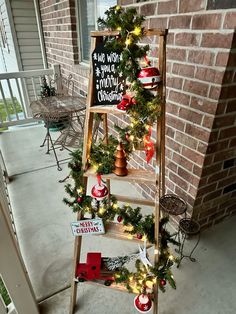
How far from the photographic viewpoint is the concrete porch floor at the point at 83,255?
1.35 m

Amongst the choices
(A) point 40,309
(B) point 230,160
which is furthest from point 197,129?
(A) point 40,309

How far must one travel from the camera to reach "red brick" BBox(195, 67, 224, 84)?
3.98 feet

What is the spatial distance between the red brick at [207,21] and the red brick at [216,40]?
0.04 m

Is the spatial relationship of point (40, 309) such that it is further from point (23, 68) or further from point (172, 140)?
point (23, 68)

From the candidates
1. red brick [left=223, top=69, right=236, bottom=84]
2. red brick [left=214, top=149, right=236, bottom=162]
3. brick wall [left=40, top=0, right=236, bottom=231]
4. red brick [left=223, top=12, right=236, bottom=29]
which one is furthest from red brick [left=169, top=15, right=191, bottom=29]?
red brick [left=214, top=149, right=236, bottom=162]

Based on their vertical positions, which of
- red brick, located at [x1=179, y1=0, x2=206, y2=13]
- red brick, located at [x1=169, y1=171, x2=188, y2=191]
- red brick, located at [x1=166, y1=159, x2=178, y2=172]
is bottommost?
red brick, located at [x1=169, y1=171, x2=188, y2=191]

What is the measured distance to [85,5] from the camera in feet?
9.15

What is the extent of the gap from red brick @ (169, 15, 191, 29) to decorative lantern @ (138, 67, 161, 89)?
67 centimetres

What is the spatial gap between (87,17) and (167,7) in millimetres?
1740

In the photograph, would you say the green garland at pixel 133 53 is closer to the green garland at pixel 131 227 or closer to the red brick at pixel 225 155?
the green garland at pixel 131 227

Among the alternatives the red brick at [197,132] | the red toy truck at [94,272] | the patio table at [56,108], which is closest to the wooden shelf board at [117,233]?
the red toy truck at [94,272]

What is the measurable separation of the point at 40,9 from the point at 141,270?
4321 mm

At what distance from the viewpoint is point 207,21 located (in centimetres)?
120

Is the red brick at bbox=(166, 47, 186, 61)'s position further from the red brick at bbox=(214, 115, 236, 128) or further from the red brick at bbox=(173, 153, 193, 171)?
the red brick at bbox=(173, 153, 193, 171)
